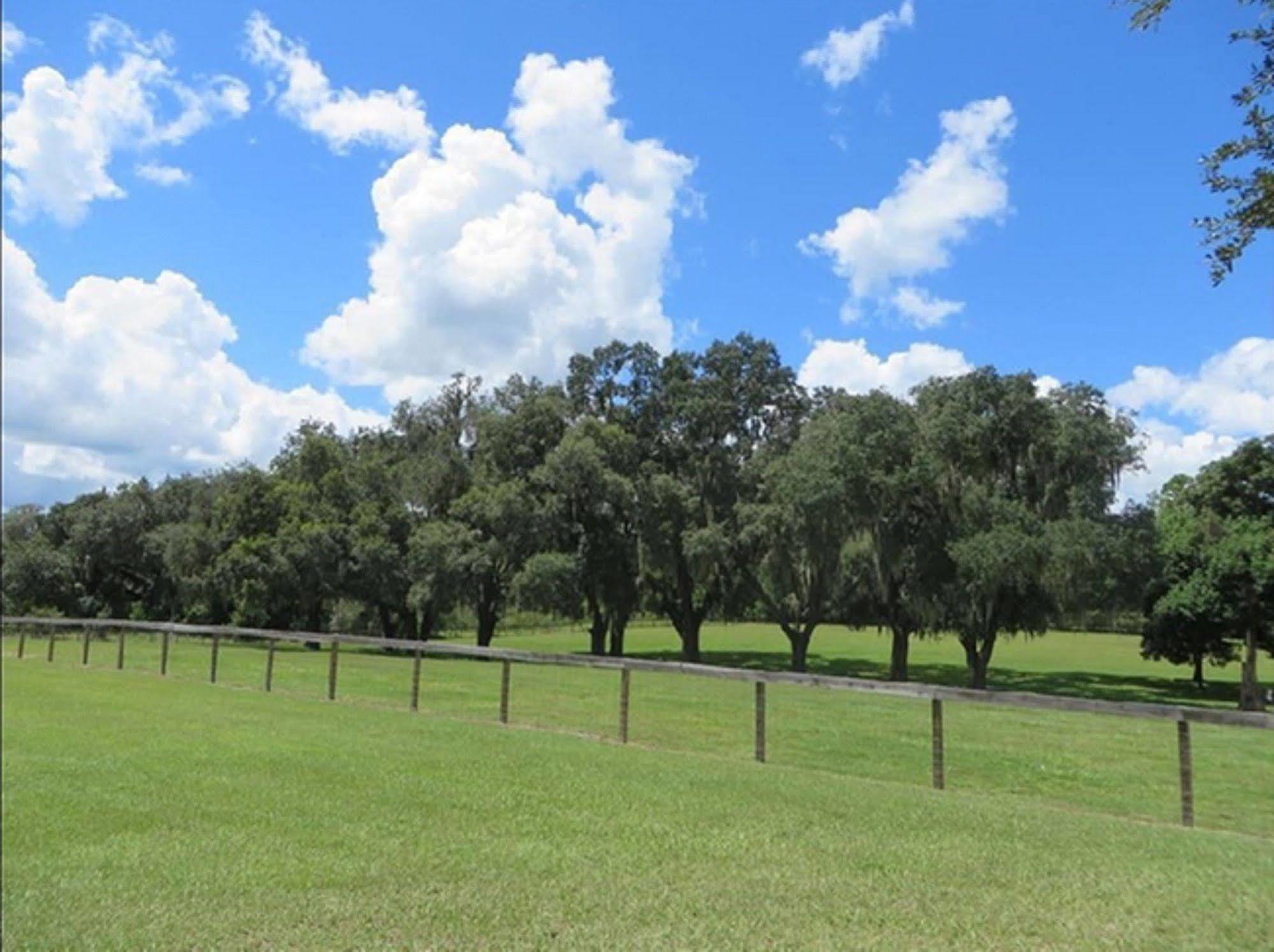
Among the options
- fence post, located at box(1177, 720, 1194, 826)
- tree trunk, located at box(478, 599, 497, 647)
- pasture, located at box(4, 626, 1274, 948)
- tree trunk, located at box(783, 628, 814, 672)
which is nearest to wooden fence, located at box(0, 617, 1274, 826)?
fence post, located at box(1177, 720, 1194, 826)

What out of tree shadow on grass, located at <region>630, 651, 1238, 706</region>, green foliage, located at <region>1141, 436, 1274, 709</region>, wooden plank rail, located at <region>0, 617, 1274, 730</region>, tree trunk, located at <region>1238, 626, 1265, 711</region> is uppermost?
green foliage, located at <region>1141, 436, 1274, 709</region>

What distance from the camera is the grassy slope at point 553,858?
423 centimetres

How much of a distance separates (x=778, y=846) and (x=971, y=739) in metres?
10.6

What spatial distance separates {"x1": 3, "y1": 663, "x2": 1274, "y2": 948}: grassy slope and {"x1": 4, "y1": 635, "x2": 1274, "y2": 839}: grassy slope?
79.2 inches

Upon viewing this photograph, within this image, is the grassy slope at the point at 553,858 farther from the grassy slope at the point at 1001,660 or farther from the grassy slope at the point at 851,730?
the grassy slope at the point at 1001,660

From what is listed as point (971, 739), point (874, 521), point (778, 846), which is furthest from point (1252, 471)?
point (778, 846)

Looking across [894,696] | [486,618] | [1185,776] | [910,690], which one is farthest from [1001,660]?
[1185,776]

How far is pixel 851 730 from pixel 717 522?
21.3 m

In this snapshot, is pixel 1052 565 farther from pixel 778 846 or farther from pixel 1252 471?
pixel 778 846

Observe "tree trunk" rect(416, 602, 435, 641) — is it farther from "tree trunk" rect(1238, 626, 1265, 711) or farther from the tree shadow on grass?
"tree trunk" rect(1238, 626, 1265, 711)

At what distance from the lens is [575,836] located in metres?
5.89

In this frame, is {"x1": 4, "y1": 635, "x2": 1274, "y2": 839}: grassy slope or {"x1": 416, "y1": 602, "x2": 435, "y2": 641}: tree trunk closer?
{"x1": 4, "y1": 635, "x2": 1274, "y2": 839}: grassy slope

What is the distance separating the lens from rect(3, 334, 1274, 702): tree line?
30.0 meters

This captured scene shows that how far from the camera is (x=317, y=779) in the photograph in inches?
294
